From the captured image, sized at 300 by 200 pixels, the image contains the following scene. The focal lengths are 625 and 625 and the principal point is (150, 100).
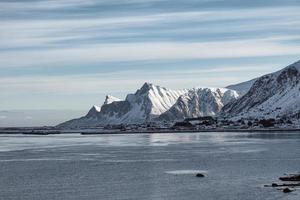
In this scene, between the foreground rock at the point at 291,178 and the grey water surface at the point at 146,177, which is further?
the foreground rock at the point at 291,178

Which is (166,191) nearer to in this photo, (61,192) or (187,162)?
(61,192)

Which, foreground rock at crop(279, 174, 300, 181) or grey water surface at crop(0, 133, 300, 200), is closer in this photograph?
grey water surface at crop(0, 133, 300, 200)

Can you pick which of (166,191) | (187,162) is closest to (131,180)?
(166,191)

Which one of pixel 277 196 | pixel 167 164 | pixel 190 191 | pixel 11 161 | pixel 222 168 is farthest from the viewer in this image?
pixel 11 161

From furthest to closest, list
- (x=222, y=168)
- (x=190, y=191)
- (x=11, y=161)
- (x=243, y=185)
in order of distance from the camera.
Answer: (x=11, y=161)
(x=222, y=168)
(x=243, y=185)
(x=190, y=191)

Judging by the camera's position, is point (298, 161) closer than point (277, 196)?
No

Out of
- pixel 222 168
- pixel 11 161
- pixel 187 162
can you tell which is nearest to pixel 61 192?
pixel 222 168

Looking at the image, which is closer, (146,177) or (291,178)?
(291,178)

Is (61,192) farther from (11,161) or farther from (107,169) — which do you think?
(11,161)

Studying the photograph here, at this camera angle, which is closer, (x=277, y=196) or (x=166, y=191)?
(x=277, y=196)
